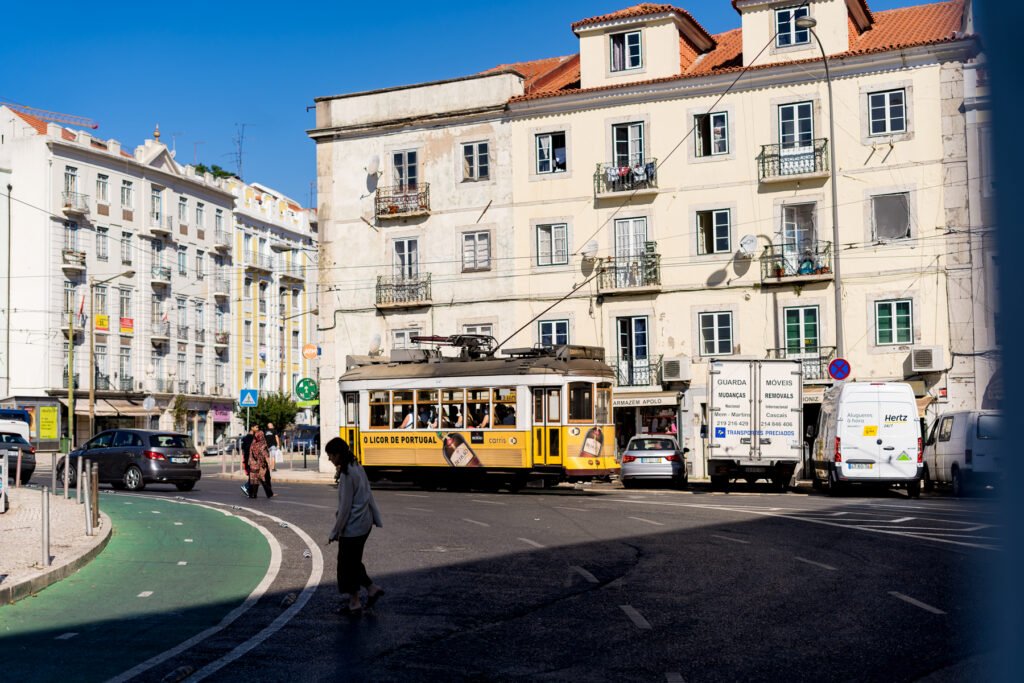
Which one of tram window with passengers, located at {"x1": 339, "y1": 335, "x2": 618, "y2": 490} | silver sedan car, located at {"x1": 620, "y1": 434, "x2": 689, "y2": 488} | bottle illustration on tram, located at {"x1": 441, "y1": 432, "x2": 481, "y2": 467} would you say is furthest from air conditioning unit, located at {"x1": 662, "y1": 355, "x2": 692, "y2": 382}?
bottle illustration on tram, located at {"x1": 441, "y1": 432, "x2": 481, "y2": 467}

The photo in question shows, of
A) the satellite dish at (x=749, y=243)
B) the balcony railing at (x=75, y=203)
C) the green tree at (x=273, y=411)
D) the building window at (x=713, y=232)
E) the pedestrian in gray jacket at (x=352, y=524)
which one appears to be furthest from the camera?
the green tree at (x=273, y=411)

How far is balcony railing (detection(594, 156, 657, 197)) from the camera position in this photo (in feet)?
134

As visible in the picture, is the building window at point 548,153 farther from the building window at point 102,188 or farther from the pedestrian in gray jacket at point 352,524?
the building window at point 102,188

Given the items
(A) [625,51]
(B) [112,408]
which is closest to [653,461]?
(A) [625,51]

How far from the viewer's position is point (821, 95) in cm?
3853

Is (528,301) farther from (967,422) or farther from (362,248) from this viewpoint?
(967,422)

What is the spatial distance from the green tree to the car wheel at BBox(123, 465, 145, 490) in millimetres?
52629

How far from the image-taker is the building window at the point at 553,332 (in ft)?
138

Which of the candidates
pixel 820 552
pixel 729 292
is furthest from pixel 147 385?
pixel 820 552

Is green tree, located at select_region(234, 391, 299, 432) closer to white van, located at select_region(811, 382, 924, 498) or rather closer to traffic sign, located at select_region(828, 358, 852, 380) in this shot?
traffic sign, located at select_region(828, 358, 852, 380)

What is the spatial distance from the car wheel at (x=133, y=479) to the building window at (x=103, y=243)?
139 ft

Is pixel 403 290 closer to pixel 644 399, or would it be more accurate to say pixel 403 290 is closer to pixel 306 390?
pixel 306 390

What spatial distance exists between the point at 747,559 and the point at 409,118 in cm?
3158

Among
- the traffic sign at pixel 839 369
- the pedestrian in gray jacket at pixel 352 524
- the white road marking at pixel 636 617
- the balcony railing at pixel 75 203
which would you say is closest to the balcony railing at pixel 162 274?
the balcony railing at pixel 75 203
